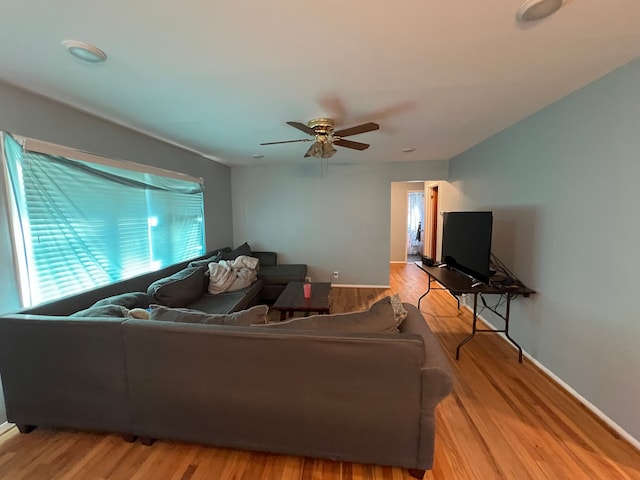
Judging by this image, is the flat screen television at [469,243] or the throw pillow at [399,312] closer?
the throw pillow at [399,312]

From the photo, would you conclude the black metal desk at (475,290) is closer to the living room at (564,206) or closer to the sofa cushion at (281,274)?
the living room at (564,206)

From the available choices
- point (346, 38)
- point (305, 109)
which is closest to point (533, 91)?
point (346, 38)

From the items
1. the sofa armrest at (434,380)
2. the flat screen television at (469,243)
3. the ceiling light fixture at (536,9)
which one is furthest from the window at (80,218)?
the flat screen television at (469,243)

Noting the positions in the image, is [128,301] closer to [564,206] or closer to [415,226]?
[564,206]

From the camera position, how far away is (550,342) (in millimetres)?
2406

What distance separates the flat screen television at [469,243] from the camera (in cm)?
267

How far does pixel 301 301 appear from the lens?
3.08m

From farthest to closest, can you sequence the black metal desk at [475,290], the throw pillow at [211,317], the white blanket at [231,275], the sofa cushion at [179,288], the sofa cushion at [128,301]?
the white blanket at [231,275] < the sofa cushion at [179,288] < the black metal desk at [475,290] < the sofa cushion at [128,301] < the throw pillow at [211,317]

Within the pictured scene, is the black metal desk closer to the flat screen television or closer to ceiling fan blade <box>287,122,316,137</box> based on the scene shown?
the flat screen television

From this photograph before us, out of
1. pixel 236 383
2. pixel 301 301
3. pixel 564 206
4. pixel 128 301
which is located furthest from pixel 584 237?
pixel 128 301

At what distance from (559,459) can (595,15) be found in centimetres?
233

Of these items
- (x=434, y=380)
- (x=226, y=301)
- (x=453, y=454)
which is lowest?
(x=453, y=454)

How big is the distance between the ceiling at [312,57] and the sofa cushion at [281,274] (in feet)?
7.58

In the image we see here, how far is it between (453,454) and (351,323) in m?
1.00
